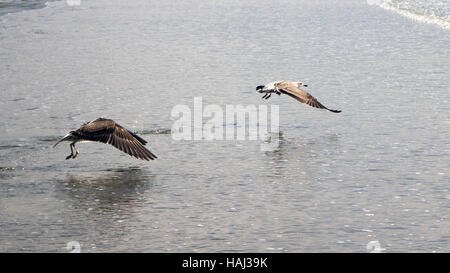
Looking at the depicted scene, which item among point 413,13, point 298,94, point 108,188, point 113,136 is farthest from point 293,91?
point 413,13

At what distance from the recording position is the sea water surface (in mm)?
10133

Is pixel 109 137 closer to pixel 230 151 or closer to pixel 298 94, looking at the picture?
pixel 230 151

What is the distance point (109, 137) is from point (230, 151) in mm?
2029

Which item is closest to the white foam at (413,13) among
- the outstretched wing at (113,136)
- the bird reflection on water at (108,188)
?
the outstretched wing at (113,136)

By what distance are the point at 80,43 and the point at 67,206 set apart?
56.4 feet

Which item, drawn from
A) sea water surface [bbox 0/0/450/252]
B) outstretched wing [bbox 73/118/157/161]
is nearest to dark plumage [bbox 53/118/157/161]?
outstretched wing [bbox 73/118/157/161]

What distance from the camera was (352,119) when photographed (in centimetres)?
1602

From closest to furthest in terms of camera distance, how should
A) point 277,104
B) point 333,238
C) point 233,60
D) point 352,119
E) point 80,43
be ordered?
point 333,238
point 352,119
point 277,104
point 233,60
point 80,43

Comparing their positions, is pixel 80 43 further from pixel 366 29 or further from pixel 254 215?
pixel 254 215

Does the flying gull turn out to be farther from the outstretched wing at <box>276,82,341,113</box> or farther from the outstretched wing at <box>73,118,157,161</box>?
the outstretched wing at <box>73,118,157,161</box>

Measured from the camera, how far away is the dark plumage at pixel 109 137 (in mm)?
12836

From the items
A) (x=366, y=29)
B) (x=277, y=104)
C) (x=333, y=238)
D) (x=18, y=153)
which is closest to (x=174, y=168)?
(x=18, y=153)

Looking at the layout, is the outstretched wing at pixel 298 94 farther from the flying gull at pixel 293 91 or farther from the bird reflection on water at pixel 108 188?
the bird reflection on water at pixel 108 188

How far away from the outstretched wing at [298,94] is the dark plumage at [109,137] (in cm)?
388
